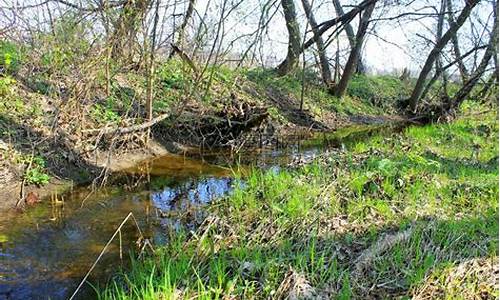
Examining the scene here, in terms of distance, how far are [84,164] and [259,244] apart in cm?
418

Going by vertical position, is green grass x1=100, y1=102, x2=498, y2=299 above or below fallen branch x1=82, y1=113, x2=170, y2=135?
below

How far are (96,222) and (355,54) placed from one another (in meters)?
12.3

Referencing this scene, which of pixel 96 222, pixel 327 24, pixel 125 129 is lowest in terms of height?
pixel 96 222

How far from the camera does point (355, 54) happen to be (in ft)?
51.1

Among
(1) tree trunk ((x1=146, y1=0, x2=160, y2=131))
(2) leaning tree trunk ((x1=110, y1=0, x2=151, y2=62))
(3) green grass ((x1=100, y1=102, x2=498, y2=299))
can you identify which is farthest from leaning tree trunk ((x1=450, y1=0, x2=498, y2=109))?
(2) leaning tree trunk ((x1=110, y1=0, x2=151, y2=62))

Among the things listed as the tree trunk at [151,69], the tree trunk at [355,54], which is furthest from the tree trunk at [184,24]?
the tree trunk at [355,54]

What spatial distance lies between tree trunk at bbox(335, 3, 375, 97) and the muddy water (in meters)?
6.74

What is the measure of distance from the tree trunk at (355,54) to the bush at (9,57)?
8516mm

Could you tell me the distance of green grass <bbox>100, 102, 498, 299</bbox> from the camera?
3332mm

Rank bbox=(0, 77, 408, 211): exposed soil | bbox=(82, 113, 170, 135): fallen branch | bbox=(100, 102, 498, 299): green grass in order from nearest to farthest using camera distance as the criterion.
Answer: bbox=(100, 102, 498, 299): green grass
bbox=(0, 77, 408, 211): exposed soil
bbox=(82, 113, 170, 135): fallen branch

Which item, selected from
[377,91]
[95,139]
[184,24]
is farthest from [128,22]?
[377,91]

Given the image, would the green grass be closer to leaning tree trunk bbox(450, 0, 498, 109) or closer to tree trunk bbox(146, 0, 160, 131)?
tree trunk bbox(146, 0, 160, 131)

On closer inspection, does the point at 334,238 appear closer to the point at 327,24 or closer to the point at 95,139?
the point at 95,139

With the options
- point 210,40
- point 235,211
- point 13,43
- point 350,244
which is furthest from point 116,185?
point 13,43
